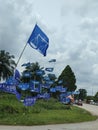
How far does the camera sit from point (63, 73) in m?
122

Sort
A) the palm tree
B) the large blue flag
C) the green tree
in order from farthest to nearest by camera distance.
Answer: the green tree, the palm tree, the large blue flag

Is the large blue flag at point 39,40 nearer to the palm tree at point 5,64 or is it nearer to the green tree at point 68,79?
the palm tree at point 5,64

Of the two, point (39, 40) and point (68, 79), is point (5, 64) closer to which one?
point (68, 79)

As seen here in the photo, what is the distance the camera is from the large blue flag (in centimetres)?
2725

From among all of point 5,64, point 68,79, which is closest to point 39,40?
point 5,64

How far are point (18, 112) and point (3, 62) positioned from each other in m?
69.8

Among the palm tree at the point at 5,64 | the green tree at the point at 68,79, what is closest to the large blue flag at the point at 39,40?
the palm tree at the point at 5,64

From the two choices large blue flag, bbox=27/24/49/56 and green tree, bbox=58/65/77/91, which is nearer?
large blue flag, bbox=27/24/49/56

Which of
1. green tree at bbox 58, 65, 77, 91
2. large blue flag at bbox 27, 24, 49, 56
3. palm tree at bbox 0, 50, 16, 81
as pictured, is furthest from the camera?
green tree at bbox 58, 65, 77, 91

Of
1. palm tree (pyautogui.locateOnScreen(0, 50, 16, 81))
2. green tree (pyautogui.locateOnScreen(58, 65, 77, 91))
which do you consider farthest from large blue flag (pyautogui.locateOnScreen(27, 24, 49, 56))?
green tree (pyautogui.locateOnScreen(58, 65, 77, 91))

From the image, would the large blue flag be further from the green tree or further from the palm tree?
the green tree

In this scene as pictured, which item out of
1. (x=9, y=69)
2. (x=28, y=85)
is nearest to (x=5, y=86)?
(x=28, y=85)

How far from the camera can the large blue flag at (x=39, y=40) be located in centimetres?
2725

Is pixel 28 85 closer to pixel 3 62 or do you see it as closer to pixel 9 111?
pixel 9 111
